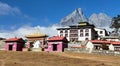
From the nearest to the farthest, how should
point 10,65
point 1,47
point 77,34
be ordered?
point 10,65 < point 1,47 < point 77,34

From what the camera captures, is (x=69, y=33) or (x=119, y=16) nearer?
(x=119, y=16)

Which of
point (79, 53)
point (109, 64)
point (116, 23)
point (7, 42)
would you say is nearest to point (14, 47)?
point (7, 42)

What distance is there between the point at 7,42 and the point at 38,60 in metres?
25.7

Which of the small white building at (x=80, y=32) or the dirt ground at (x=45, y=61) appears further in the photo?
the small white building at (x=80, y=32)

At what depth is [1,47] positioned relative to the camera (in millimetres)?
75875

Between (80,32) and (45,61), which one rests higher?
(80,32)

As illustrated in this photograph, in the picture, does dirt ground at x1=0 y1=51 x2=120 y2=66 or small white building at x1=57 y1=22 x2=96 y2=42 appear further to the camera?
small white building at x1=57 y1=22 x2=96 y2=42

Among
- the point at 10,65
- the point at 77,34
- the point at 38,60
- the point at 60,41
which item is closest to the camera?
the point at 10,65

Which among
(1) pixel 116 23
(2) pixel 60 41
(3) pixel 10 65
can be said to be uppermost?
(1) pixel 116 23

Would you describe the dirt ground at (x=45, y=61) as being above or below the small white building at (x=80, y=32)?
below

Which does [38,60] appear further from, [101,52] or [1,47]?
[1,47]

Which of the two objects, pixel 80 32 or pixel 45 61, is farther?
pixel 80 32

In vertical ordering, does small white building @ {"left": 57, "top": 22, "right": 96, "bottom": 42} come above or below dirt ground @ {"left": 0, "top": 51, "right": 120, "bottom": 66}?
above

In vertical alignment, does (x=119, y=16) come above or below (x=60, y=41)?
above
